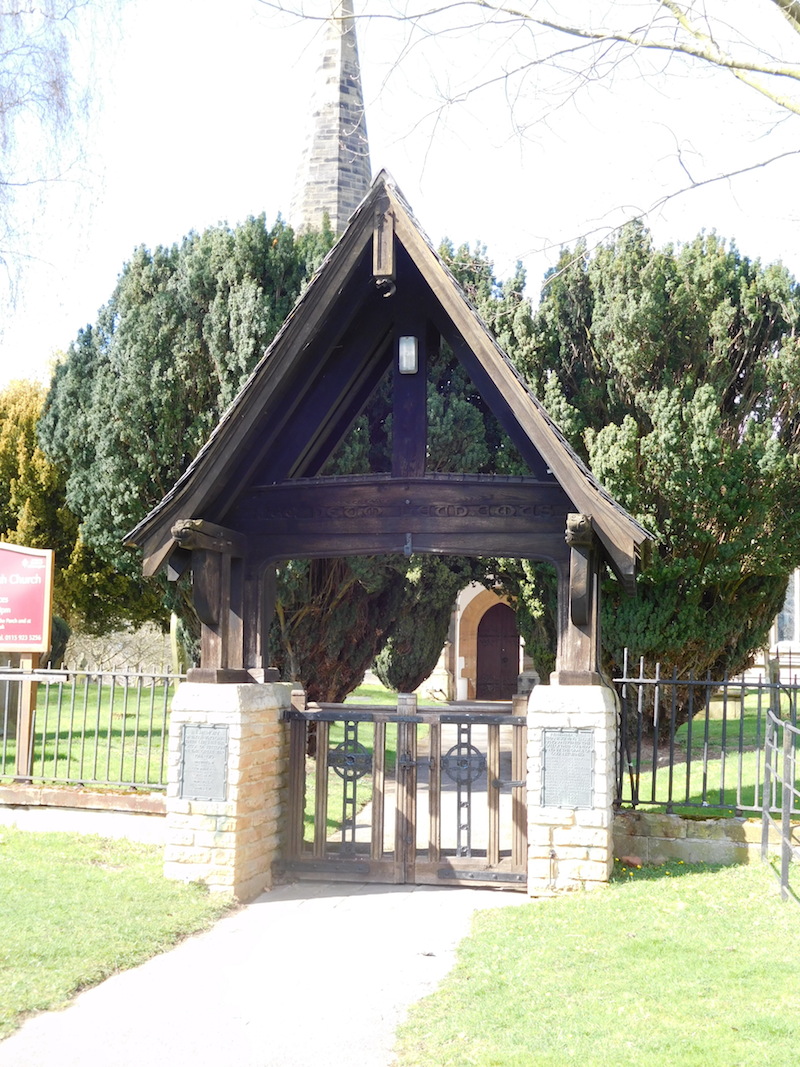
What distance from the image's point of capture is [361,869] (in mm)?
8070

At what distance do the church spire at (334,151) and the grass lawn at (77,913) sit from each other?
1438cm

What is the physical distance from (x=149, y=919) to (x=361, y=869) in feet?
6.39

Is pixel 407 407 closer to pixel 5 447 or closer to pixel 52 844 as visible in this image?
pixel 52 844

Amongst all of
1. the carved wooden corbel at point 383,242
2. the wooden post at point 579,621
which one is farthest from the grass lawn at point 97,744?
the carved wooden corbel at point 383,242

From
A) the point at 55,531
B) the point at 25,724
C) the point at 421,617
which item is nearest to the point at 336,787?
the point at 421,617

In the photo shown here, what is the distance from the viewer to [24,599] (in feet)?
34.9

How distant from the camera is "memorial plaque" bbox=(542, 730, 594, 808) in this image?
739 cm

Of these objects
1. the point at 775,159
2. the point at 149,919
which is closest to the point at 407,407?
the point at 775,159

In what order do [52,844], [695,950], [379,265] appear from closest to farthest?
[695,950]
[379,265]
[52,844]

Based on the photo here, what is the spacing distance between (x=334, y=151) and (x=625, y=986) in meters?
19.0

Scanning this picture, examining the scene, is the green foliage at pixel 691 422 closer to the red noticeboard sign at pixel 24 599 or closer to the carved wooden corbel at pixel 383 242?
the carved wooden corbel at pixel 383 242

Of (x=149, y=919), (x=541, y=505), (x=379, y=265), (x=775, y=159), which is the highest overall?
(x=775, y=159)

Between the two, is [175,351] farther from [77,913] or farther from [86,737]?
[77,913]

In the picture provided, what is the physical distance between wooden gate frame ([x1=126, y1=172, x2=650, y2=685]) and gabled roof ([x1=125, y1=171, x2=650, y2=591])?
0.04 feet
